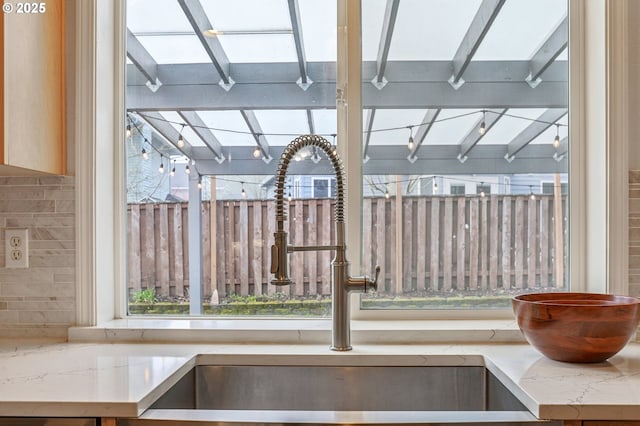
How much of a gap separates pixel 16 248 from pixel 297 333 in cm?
80

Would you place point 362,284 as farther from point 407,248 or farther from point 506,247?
point 506,247

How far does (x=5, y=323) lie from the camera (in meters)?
1.50

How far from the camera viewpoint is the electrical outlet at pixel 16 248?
1.48m

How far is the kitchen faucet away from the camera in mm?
1332

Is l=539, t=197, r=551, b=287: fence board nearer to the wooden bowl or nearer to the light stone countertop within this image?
the light stone countertop

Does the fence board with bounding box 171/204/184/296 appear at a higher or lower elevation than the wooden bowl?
higher

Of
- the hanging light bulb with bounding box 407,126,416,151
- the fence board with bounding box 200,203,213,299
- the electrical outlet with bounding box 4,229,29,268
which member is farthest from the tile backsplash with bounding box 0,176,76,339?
the hanging light bulb with bounding box 407,126,416,151

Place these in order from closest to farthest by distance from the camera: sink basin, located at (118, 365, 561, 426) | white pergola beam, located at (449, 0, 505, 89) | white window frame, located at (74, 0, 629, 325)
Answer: sink basin, located at (118, 365, 561, 426) < white window frame, located at (74, 0, 629, 325) < white pergola beam, located at (449, 0, 505, 89)

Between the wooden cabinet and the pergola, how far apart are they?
0.28 m

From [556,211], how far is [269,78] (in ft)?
3.09

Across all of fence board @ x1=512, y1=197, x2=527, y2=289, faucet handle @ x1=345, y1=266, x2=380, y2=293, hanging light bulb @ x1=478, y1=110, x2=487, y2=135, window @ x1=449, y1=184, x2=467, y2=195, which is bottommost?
faucet handle @ x1=345, y1=266, x2=380, y2=293

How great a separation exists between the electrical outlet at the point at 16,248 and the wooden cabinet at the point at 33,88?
173 millimetres

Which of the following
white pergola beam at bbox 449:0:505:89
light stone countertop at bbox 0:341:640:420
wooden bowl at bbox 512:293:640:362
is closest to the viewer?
light stone countertop at bbox 0:341:640:420

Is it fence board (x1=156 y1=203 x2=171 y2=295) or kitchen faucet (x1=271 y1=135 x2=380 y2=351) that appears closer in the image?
kitchen faucet (x1=271 y1=135 x2=380 y2=351)
